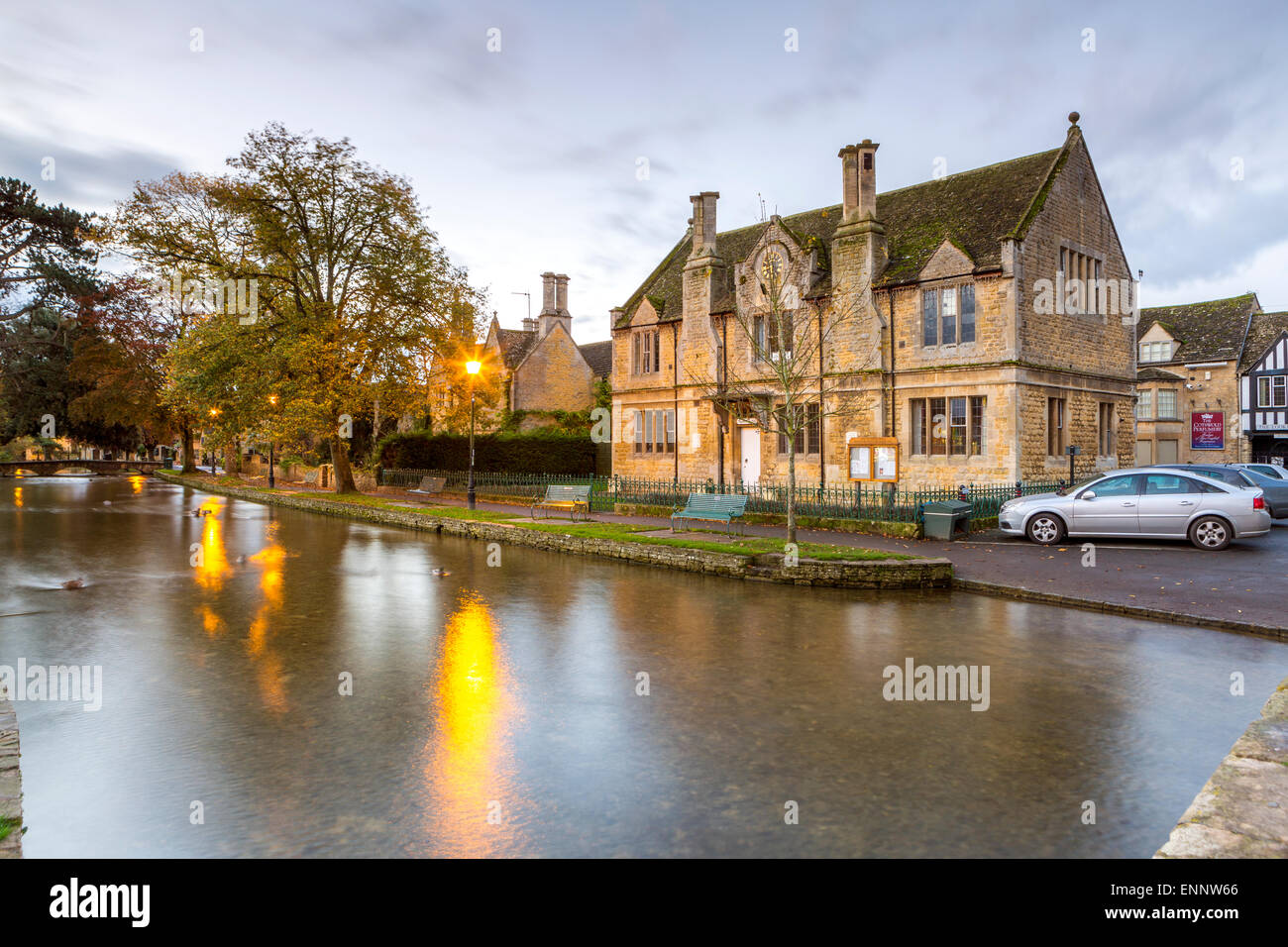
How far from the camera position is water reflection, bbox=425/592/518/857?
4.54 metres

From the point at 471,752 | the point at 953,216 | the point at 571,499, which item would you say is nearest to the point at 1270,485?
the point at 953,216

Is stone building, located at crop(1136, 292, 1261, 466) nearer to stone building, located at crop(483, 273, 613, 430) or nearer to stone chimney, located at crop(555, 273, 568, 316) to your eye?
stone building, located at crop(483, 273, 613, 430)

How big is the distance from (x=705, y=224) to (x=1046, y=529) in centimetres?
2020

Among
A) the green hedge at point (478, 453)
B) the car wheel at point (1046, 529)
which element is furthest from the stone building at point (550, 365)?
the car wheel at point (1046, 529)

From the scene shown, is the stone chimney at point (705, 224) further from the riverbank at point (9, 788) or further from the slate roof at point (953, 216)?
the riverbank at point (9, 788)

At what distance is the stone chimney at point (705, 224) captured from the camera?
3297cm

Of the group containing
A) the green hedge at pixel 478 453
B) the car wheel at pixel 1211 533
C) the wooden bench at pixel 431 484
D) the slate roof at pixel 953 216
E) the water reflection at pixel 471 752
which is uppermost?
the slate roof at pixel 953 216

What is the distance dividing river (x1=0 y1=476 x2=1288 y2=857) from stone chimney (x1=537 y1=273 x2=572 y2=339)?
4128 centimetres

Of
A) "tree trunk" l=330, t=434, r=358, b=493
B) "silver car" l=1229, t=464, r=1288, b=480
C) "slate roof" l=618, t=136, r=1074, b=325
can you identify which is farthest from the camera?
"tree trunk" l=330, t=434, r=358, b=493

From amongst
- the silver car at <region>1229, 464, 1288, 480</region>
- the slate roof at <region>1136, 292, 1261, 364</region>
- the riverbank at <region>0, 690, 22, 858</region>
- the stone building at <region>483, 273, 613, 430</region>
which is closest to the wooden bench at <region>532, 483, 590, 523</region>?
the riverbank at <region>0, 690, 22, 858</region>

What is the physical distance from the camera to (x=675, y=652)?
8.80m

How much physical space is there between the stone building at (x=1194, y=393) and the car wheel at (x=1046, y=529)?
104 ft

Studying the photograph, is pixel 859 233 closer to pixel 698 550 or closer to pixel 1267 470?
pixel 1267 470

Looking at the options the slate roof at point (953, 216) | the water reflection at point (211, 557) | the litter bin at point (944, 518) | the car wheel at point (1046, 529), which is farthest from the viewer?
the slate roof at point (953, 216)
